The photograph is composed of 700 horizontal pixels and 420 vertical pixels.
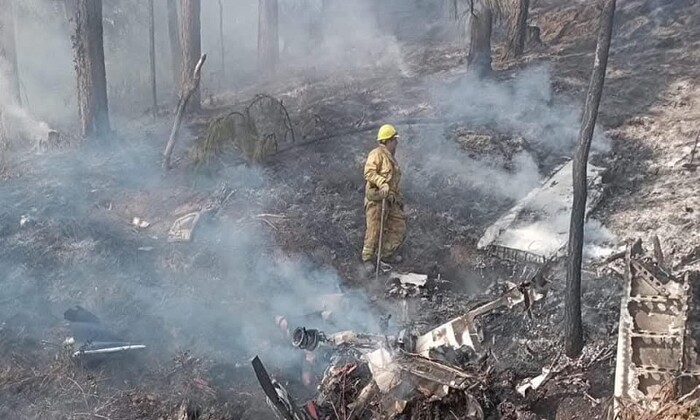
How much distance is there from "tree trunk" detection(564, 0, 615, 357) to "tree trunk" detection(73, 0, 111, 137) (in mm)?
9507

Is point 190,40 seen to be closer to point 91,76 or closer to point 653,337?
point 91,76

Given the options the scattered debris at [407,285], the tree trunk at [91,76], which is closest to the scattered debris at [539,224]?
the scattered debris at [407,285]

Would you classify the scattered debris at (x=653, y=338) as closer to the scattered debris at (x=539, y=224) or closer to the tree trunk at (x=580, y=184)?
the tree trunk at (x=580, y=184)

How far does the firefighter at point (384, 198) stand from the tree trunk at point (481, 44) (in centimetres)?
553

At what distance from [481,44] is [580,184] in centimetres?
776

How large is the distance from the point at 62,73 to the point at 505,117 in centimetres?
1779

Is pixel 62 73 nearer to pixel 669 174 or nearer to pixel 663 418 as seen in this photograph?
pixel 669 174

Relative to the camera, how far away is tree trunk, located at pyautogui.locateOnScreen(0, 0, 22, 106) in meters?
16.6

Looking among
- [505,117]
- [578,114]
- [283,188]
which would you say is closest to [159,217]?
[283,188]

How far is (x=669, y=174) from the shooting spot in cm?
834

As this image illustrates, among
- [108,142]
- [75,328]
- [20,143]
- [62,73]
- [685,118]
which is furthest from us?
[62,73]

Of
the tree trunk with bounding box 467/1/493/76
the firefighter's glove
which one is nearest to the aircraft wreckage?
the firefighter's glove

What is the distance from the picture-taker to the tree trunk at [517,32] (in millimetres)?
13242

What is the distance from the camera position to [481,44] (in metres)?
12.6
